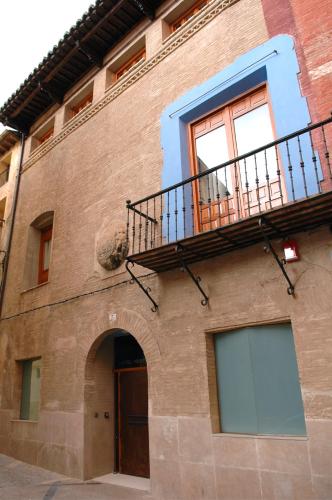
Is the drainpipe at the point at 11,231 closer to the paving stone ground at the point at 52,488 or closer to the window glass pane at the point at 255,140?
the paving stone ground at the point at 52,488

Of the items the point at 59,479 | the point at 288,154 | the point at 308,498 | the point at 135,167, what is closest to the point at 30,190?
the point at 135,167

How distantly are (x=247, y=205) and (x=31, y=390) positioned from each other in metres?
6.23

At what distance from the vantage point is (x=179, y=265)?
590cm

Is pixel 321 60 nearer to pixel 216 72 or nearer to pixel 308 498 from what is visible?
pixel 216 72

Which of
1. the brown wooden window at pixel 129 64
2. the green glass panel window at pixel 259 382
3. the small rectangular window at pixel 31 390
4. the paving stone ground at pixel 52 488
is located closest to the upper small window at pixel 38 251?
the small rectangular window at pixel 31 390

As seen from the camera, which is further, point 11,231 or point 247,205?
point 11,231

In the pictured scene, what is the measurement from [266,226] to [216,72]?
11.2 ft

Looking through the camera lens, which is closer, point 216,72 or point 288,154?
point 288,154

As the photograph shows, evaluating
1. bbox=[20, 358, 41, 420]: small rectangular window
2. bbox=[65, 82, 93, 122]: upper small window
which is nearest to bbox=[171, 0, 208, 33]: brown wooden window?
bbox=[65, 82, 93, 122]: upper small window

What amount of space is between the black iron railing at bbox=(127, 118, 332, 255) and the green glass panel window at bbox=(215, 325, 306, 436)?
160cm

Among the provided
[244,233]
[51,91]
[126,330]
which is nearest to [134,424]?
[126,330]

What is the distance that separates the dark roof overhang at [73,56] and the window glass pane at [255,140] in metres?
4.08

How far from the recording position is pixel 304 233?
15.7 feet

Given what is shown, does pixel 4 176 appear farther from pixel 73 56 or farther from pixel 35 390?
pixel 35 390
